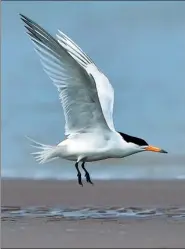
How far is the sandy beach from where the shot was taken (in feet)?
31.5

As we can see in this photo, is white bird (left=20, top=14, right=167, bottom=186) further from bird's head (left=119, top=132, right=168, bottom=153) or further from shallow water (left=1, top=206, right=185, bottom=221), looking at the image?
shallow water (left=1, top=206, right=185, bottom=221)

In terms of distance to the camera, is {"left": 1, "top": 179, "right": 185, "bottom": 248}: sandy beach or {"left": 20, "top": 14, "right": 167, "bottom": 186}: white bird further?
{"left": 20, "top": 14, "right": 167, "bottom": 186}: white bird

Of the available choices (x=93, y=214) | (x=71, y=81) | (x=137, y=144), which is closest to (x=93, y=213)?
(x=93, y=214)

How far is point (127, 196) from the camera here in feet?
46.6

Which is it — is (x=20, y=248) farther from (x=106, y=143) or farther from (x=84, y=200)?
(x=84, y=200)

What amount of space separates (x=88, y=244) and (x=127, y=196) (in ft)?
16.1

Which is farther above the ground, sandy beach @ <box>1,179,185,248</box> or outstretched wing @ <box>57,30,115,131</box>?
outstretched wing @ <box>57,30,115,131</box>

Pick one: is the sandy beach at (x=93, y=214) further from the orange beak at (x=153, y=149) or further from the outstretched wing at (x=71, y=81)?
the outstretched wing at (x=71, y=81)

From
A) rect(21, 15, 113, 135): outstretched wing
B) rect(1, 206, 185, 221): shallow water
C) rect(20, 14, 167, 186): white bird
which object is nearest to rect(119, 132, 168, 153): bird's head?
rect(20, 14, 167, 186): white bird

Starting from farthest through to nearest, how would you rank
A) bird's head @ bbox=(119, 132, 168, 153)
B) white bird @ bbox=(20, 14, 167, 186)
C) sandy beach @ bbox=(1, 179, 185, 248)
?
bird's head @ bbox=(119, 132, 168, 153) → white bird @ bbox=(20, 14, 167, 186) → sandy beach @ bbox=(1, 179, 185, 248)

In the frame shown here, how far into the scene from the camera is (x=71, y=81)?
11062 millimetres

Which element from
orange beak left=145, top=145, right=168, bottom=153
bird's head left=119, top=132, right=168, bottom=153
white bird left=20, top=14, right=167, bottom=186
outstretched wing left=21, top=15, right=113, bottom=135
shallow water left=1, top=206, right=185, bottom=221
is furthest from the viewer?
bird's head left=119, top=132, right=168, bottom=153

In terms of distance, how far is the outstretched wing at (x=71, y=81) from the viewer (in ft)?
34.5

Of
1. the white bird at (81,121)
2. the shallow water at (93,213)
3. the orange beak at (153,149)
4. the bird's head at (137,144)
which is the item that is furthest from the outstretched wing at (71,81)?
the shallow water at (93,213)
